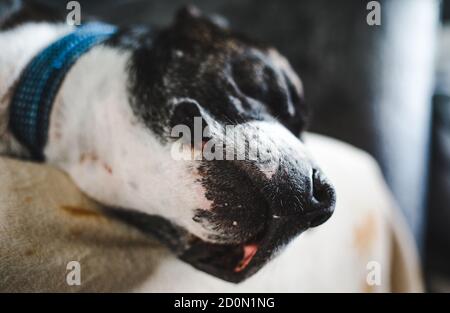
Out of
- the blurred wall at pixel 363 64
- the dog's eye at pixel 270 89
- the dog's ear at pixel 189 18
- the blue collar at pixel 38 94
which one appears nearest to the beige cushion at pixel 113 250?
the blue collar at pixel 38 94

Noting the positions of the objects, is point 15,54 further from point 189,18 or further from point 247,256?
point 247,256

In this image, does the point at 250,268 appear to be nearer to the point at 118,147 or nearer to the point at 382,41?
the point at 118,147

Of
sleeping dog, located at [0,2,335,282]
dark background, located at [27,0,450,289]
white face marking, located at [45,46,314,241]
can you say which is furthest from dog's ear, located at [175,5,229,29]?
dark background, located at [27,0,450,289]

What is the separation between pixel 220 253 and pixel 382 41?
→ 3.99 ft

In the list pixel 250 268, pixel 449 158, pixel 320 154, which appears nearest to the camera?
pixel 250 268

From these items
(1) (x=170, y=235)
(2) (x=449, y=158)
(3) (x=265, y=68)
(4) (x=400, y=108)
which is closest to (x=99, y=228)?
(1) (x=170, y=235)

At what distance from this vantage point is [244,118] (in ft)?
2.43

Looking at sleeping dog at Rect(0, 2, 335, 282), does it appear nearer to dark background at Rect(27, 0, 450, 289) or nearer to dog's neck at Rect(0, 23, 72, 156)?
dog's neck at Rect(0, 23, 72, 156)

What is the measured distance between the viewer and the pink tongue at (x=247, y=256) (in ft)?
2.27

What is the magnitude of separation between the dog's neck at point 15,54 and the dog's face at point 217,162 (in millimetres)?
220

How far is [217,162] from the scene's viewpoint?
68cm

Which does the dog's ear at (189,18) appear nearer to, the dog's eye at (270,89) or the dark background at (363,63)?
the dog's eye at (270,89)

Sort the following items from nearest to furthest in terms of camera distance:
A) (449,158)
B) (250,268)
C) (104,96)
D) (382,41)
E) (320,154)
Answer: (250,268)
(104,96)
(320,154)
(382,41)
(449,158)
